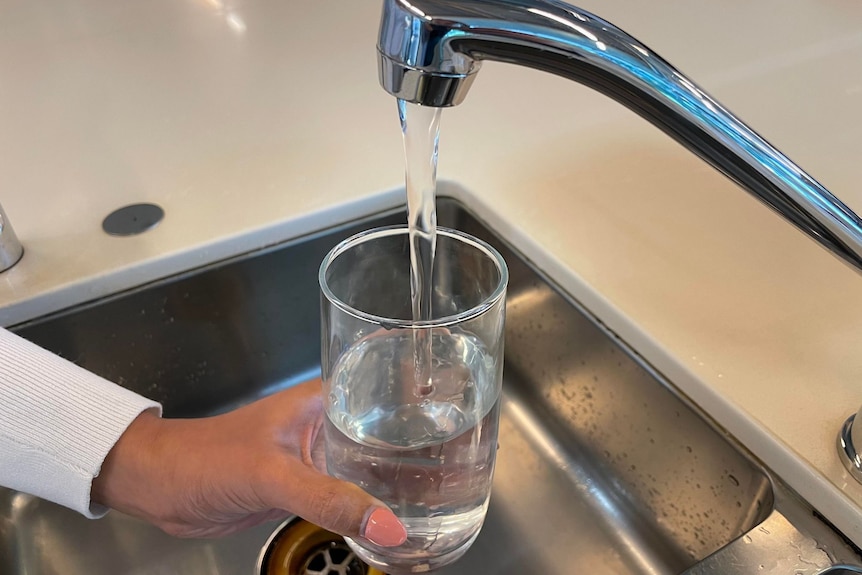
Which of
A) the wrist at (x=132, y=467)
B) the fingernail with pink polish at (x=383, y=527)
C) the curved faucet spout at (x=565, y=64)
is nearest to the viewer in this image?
the curved faucet spout at (x=565, y=64)

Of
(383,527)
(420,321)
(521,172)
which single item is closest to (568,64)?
(420,321)

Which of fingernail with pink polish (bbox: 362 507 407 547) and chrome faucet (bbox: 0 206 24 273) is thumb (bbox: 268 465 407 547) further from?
chrome faucet (bbox: 0 206 24 273)

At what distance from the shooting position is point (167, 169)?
2.27ft

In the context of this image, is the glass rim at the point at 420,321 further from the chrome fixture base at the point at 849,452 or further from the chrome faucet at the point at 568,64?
the chrome fixture base at the point at 849,452

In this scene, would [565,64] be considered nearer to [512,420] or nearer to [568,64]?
[568,64]

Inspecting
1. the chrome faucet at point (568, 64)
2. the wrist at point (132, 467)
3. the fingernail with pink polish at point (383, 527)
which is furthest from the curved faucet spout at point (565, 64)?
the wrist at point (132, 467)

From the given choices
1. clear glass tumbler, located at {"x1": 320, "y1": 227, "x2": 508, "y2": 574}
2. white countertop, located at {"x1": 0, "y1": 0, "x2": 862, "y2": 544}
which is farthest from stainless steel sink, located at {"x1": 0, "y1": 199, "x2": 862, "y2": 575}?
clear glass tumbler, located at {"x1": 320, "y1": 227, "x2": 508, "y2": 574}

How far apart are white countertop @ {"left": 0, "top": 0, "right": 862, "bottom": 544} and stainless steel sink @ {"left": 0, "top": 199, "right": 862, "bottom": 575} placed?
0.08 ft

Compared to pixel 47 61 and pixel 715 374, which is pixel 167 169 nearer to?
pixel 47 61

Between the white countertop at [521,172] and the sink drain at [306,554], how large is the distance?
234 millimetres

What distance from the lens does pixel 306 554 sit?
22.7 inches

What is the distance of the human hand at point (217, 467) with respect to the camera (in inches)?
18.3

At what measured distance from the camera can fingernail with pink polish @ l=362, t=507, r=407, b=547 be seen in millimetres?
396

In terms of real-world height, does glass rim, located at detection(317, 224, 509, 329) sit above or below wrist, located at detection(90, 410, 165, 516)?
above
